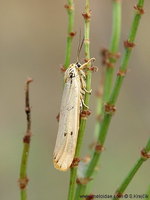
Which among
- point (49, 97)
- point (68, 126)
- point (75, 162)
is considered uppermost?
point (49, 97)

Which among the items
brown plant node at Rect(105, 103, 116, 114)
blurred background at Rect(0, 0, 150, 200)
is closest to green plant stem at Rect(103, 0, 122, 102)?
brown plant node at Rect(105, 103, 116, 114)

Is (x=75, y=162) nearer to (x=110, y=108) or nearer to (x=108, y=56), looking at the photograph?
(x=110, y=108)

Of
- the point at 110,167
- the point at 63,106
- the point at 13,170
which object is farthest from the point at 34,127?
the point at 63,106

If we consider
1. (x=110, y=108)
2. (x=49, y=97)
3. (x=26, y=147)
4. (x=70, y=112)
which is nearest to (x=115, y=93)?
(x=110, y=108)

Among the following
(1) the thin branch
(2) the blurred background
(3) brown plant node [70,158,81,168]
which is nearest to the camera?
(1) the thin branch


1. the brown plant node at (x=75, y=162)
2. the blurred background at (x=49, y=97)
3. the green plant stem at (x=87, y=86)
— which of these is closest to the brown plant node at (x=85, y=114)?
the green plant stem at (x=87, y=86)

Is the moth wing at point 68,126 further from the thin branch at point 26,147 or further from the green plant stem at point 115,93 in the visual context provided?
the thin branch at point 26,147

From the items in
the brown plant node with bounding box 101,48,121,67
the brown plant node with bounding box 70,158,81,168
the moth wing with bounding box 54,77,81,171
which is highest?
the brown plant node with bounding box 101,48,121,67

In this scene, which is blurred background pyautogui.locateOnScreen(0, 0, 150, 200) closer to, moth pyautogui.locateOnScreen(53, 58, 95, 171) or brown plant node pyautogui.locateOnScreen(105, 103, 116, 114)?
moth pyautogui.locateOnScreen(53, 58, 95, 171)
